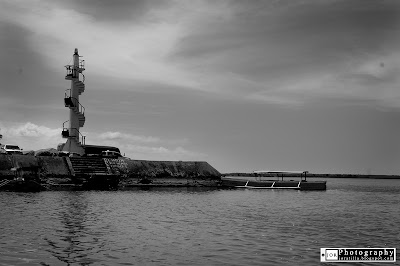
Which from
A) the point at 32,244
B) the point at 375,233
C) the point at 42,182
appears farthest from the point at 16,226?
the point at 42,182

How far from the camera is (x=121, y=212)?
1476 inches

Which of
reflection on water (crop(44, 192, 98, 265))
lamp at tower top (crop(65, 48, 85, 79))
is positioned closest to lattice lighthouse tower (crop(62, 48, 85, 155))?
lamp at tower top (crop(65, 48, 85, 79))

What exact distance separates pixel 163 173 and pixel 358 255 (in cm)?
6548

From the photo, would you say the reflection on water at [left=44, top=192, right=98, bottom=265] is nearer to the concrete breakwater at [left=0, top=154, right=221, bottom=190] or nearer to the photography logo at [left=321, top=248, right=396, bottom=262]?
the photography logo at [left=321, top=248, right=396, bottom=262]

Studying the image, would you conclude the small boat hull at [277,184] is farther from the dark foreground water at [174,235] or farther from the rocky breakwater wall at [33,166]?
the dark foreground water at [174,235]

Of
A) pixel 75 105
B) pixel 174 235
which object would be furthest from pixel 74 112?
pixel 174 235

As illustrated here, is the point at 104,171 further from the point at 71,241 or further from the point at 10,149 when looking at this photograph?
the point at 71,241

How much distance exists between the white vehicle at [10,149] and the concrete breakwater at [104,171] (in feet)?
17.9

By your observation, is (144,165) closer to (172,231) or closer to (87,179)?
(87,179)

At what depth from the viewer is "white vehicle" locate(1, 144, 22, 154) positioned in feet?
244

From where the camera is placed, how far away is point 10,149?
7512 centimetres

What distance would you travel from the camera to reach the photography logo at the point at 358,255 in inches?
766

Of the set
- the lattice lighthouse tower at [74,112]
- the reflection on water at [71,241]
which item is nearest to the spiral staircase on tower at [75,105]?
the lattice lighthouse tower at [74,112]

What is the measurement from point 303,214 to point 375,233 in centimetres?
1152
